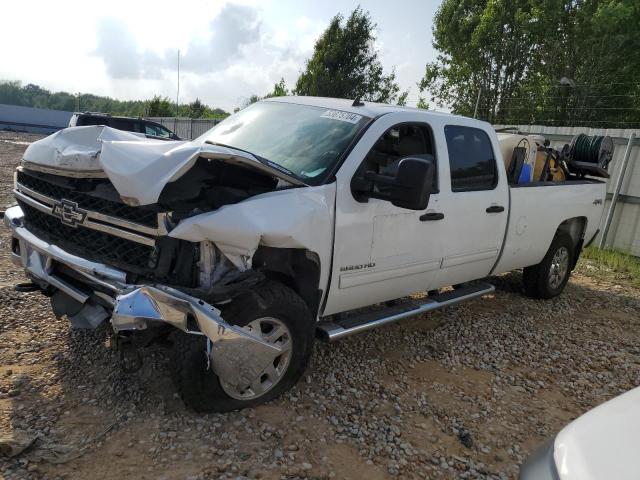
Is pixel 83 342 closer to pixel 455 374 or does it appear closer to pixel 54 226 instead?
pixel 54 226

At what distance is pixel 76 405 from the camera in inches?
117

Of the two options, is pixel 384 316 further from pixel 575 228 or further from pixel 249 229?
pixel 575 228

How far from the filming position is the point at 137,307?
251 cm

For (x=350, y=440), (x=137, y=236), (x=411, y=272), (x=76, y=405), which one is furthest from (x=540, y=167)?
(x=76, y=405)

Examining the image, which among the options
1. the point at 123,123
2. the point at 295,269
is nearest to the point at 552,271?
the point at 295,269

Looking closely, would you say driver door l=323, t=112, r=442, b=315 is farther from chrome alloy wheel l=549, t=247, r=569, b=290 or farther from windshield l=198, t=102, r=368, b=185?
chrome alloy wheel l=549, t=247, r=569, b=290

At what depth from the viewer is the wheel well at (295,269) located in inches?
121

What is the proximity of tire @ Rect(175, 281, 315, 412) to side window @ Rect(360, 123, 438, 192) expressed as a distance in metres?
1.12

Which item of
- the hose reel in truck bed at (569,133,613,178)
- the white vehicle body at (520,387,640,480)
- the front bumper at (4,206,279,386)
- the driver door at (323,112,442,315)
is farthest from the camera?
the hose reel in truck bed at (569,133,613,178)

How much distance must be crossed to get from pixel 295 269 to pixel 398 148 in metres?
1.37

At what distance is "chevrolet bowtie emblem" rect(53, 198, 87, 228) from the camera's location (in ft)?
9.78

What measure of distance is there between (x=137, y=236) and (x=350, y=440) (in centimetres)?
172

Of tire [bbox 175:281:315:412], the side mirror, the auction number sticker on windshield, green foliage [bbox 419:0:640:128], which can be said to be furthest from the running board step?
green foliage [bbox 419:0:640:128]

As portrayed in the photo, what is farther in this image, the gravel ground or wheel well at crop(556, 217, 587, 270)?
wheel well at crop(556, 217, 587, 270)
